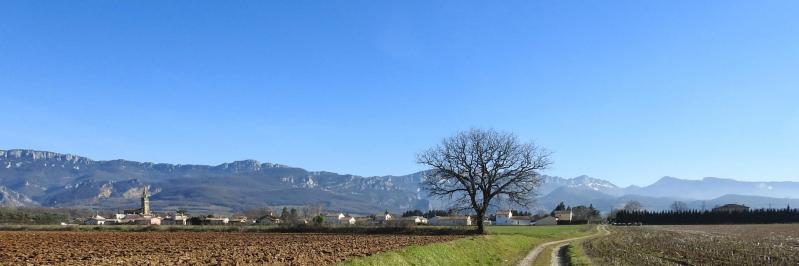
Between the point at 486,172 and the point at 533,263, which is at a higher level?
the point at 486,172

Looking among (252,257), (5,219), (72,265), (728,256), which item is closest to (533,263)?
(728,256)

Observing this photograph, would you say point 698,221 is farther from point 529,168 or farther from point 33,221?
point 33,221

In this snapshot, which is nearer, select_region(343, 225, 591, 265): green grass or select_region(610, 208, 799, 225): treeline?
select_region(343, 225, 591, 265): green grass

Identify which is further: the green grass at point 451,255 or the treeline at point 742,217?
the treeline at point 742,217

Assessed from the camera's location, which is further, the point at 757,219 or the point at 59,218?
the point at 757,219

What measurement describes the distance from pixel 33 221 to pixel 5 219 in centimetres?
622

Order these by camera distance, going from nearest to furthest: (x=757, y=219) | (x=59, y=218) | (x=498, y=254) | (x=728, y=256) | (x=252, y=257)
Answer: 1. (x=252, y=257)
2. (x=728, y=256)
3. (x=498, y=254)
4. (x=59, y=218)
5. (x=757, y=219)

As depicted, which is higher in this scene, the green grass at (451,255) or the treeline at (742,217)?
the green grass at (451,255)

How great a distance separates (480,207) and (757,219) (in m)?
152

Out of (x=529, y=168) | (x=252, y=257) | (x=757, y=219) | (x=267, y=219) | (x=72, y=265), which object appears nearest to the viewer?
(x=72, y=265)

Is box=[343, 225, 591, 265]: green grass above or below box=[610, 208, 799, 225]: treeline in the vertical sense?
above

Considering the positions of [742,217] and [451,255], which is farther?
[742,217]

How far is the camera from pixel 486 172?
6806 cm

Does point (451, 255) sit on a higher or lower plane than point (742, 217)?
higher
